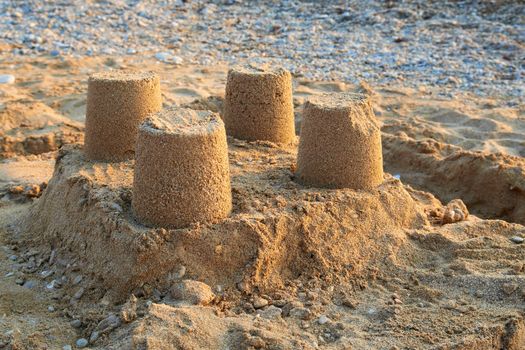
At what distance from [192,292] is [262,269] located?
17.7 inches

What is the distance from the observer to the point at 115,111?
14.6ft

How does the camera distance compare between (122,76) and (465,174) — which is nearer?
(122,76)

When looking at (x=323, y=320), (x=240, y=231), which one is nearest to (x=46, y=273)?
(x=240, y=231)

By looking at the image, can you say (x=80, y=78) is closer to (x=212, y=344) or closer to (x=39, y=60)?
(x=39, y=60)

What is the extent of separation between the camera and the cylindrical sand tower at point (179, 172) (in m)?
3.64

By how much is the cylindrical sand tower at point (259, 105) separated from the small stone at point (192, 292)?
5.07 feet

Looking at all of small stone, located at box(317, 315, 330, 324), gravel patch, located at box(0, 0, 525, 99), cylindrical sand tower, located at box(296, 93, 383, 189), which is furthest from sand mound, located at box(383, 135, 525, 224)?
small stone, located at box(317, 315, 330, 324)

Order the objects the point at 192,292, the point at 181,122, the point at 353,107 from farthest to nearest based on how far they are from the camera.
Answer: the point at 353,107
the point at 181,122
the point at 192,292

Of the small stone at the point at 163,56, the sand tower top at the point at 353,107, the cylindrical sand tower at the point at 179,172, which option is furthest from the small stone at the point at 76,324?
the small stone at the point at 163,56

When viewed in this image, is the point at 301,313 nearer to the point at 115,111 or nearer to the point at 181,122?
the point at 181,122

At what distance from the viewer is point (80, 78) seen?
8.41 metres

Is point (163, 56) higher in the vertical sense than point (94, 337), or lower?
higher

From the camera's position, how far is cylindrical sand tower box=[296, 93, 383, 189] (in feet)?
13.7

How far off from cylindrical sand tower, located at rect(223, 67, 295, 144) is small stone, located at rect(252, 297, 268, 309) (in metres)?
1.48
